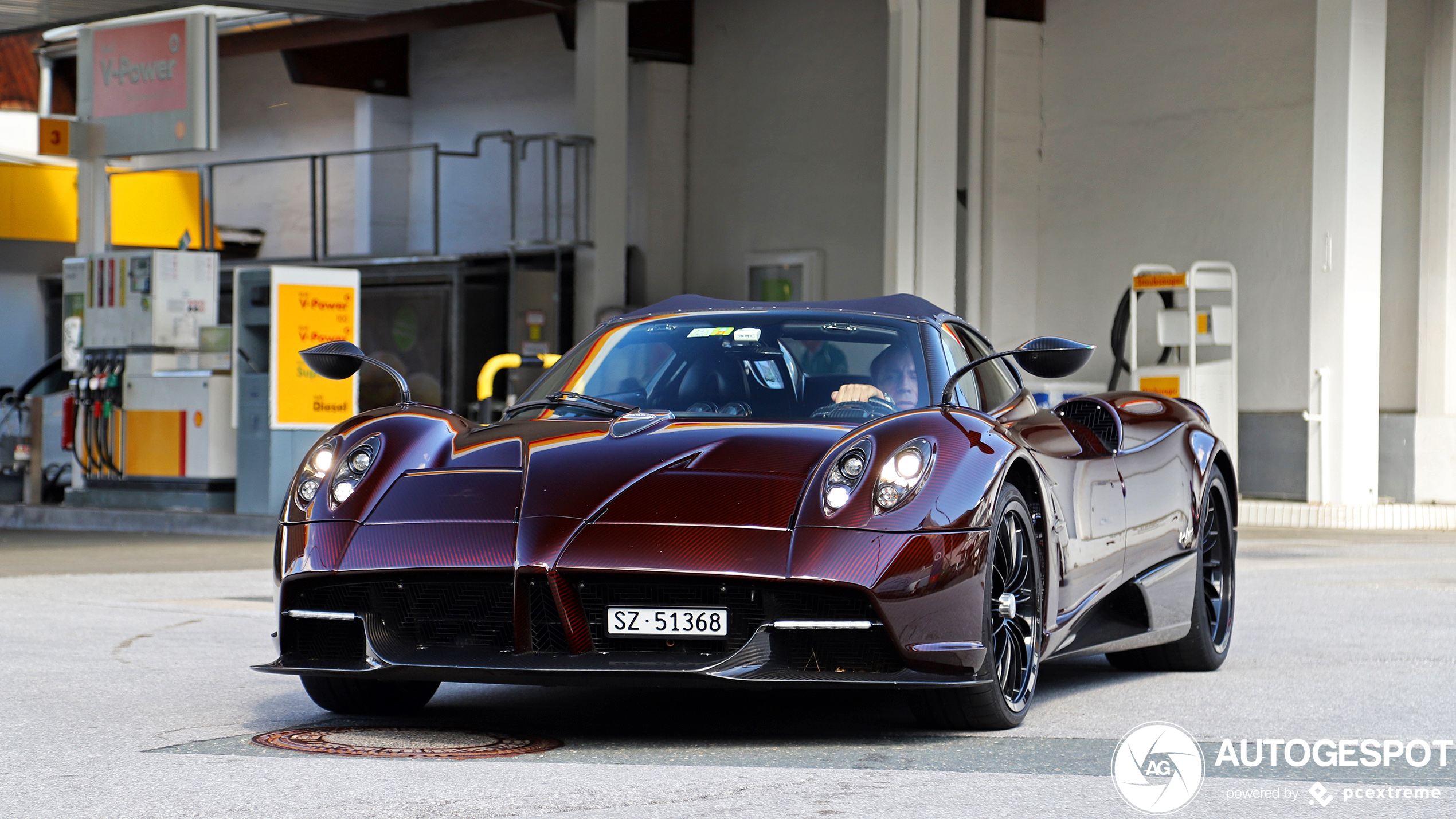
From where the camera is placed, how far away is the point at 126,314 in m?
17.5

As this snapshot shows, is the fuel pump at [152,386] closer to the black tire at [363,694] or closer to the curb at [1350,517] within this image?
the curb at [1350,517]

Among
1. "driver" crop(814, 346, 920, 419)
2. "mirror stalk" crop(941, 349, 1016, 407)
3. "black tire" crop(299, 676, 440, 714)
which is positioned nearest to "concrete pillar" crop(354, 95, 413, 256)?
"driver" crop(814, 346, 920, 419)

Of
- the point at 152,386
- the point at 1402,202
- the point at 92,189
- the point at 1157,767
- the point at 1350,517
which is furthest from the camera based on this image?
the point at 92,189

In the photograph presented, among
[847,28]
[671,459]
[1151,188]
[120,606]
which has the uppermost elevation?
[847,28]

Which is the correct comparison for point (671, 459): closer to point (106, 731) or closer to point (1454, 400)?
point (106, 731)

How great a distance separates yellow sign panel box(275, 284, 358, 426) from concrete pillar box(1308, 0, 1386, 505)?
8.57 m

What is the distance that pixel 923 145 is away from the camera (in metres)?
18.8

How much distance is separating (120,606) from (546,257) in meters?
14.3

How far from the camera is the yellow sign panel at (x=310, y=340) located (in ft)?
52.7

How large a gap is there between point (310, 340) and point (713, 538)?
12.1 meters

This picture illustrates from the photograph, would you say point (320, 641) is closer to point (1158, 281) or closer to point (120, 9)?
point (1158, 281)

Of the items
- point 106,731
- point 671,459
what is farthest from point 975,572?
point 106,731

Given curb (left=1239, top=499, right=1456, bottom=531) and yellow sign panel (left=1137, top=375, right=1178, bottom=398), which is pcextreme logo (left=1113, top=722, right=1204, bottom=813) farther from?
yellow sign panel (left=1137, top=375, right=1178, bottom=398)

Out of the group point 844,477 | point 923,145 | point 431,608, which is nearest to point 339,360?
point 431,608
